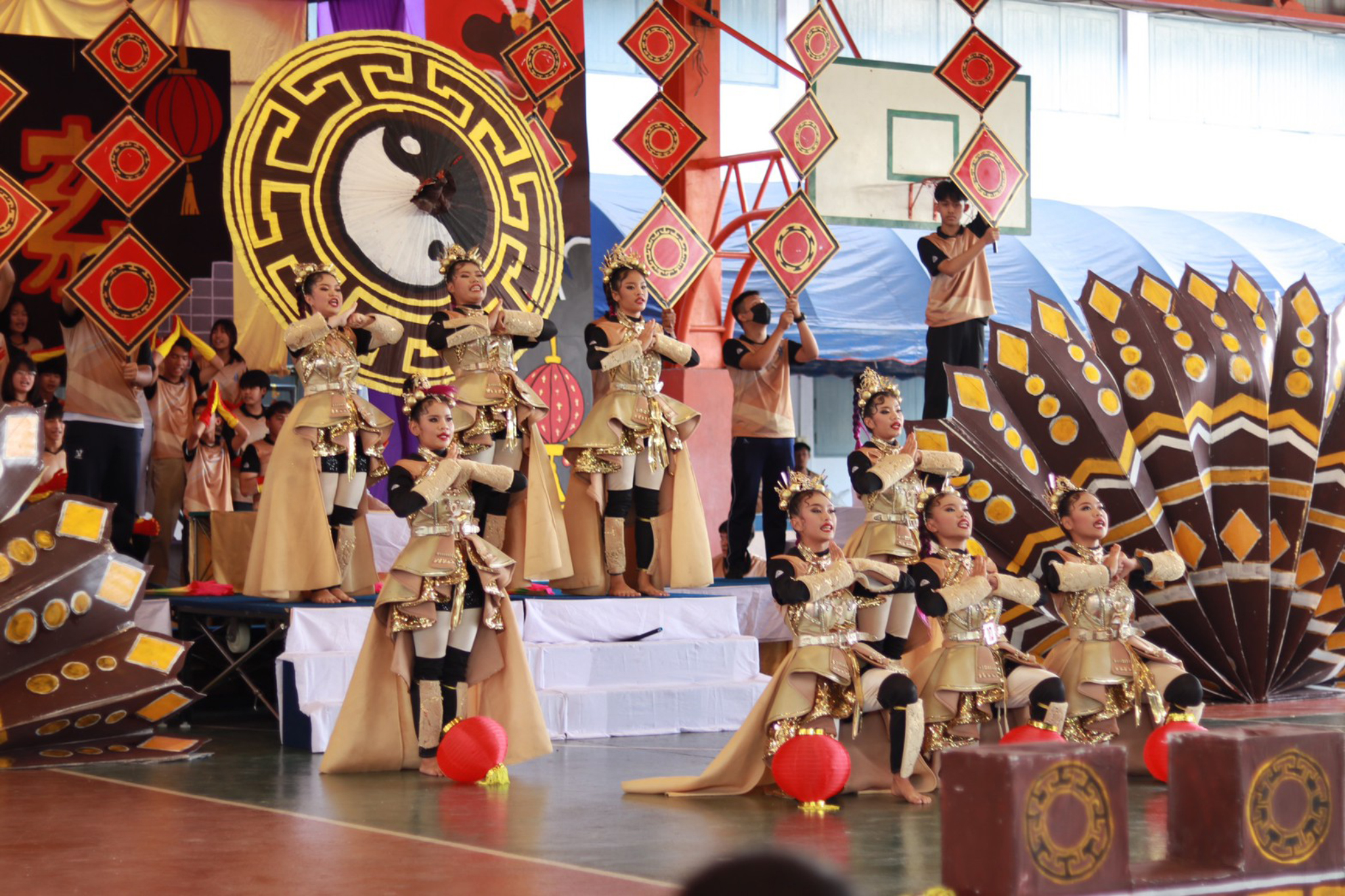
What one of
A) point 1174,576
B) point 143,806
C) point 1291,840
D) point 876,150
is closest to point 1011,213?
point 876,150

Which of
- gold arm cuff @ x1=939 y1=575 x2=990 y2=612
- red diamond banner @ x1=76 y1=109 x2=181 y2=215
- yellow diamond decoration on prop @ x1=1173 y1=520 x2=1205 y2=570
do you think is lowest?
gold arm cuff @ x1=939 y1=575 x2=990 y2=612

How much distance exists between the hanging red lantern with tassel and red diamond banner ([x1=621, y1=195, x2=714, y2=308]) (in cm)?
256

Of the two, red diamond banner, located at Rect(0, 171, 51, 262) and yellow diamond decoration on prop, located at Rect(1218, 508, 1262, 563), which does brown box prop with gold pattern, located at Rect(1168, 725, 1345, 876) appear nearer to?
yellow diamond decoration on prop, located at Rect(1218, 508, 1262, 563)

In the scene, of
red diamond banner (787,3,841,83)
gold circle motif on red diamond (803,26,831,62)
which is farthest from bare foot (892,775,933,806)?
gold circle motif on red diamond (803,26,831,62)

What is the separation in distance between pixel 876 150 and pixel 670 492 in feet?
18.3

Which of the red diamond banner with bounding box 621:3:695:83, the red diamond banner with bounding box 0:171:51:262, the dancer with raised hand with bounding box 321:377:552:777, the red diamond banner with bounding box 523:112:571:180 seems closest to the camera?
the dancer with raised hand with bounding box 321:377:552:777

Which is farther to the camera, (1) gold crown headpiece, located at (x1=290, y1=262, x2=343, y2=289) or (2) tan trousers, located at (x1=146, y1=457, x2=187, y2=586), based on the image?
(2) tan trousers, located at (x1=146, y1=457, x2=187, y2=586)

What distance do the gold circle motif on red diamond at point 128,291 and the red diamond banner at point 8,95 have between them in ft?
2.62

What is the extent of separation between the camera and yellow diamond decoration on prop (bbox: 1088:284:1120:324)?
828 centimetres

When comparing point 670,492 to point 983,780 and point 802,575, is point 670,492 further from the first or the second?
point 983,780

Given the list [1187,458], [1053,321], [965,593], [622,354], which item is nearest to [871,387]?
[622,354]

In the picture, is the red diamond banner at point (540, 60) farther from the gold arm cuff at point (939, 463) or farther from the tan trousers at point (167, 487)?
the gold arm cuff at point (939, 463)

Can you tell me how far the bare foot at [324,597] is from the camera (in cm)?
A: 700

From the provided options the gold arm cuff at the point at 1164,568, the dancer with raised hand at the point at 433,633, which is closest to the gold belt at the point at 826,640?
the dancer with raised hand at the point at 433,633
